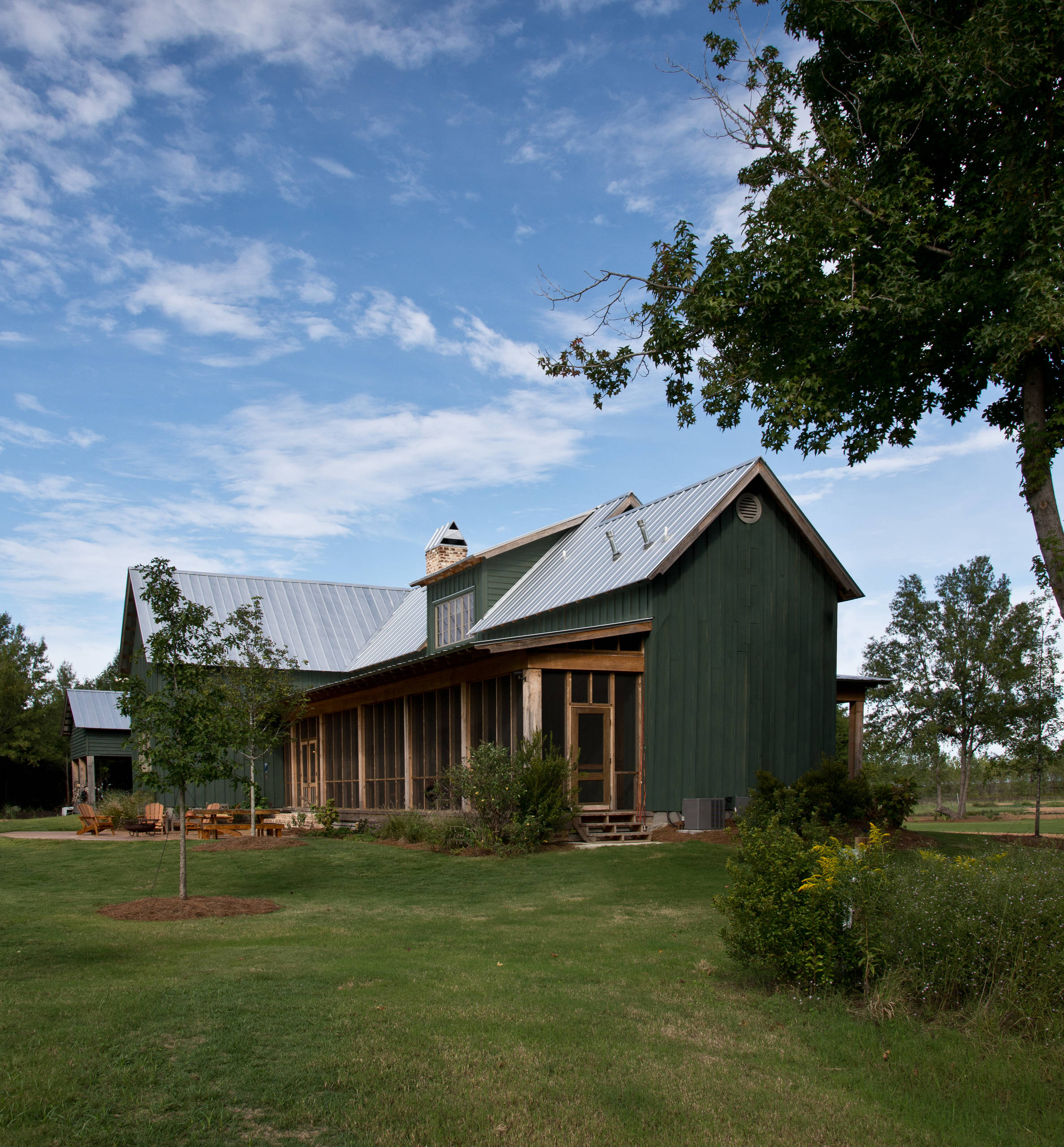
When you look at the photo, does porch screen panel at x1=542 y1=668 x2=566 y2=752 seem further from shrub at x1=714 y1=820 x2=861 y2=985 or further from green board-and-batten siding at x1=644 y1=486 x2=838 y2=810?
shrub at x1=714 y1=820 x2=861 y2=985

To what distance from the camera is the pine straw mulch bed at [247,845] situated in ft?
67.4

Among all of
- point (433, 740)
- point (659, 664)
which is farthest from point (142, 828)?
point (659, 664)

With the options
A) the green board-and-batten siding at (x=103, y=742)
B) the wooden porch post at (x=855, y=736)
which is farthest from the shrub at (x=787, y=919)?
the green board-and-batten siding at (x=103, y=742)

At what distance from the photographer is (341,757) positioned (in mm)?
29406

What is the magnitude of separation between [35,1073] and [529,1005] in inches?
129

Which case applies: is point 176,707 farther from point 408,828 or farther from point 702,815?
point 702,815

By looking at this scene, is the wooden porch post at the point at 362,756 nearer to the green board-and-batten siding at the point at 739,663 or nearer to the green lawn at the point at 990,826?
the green board-and-batten siding at the point at 739,663

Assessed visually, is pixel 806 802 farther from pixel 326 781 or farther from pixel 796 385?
pixel 326 781

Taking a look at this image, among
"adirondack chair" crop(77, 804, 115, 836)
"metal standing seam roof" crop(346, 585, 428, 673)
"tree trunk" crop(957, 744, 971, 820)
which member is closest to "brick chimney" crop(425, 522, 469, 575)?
"metal standing seam roof" crop(346, 585, 428, 673)

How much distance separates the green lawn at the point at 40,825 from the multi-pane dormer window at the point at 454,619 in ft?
38.6

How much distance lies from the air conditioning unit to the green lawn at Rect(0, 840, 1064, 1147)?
29.8 feet

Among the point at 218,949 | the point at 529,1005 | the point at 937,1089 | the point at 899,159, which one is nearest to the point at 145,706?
the point at 218,949

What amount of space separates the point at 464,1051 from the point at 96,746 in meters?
39.5

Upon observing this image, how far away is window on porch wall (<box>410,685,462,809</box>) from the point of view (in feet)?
74.4
